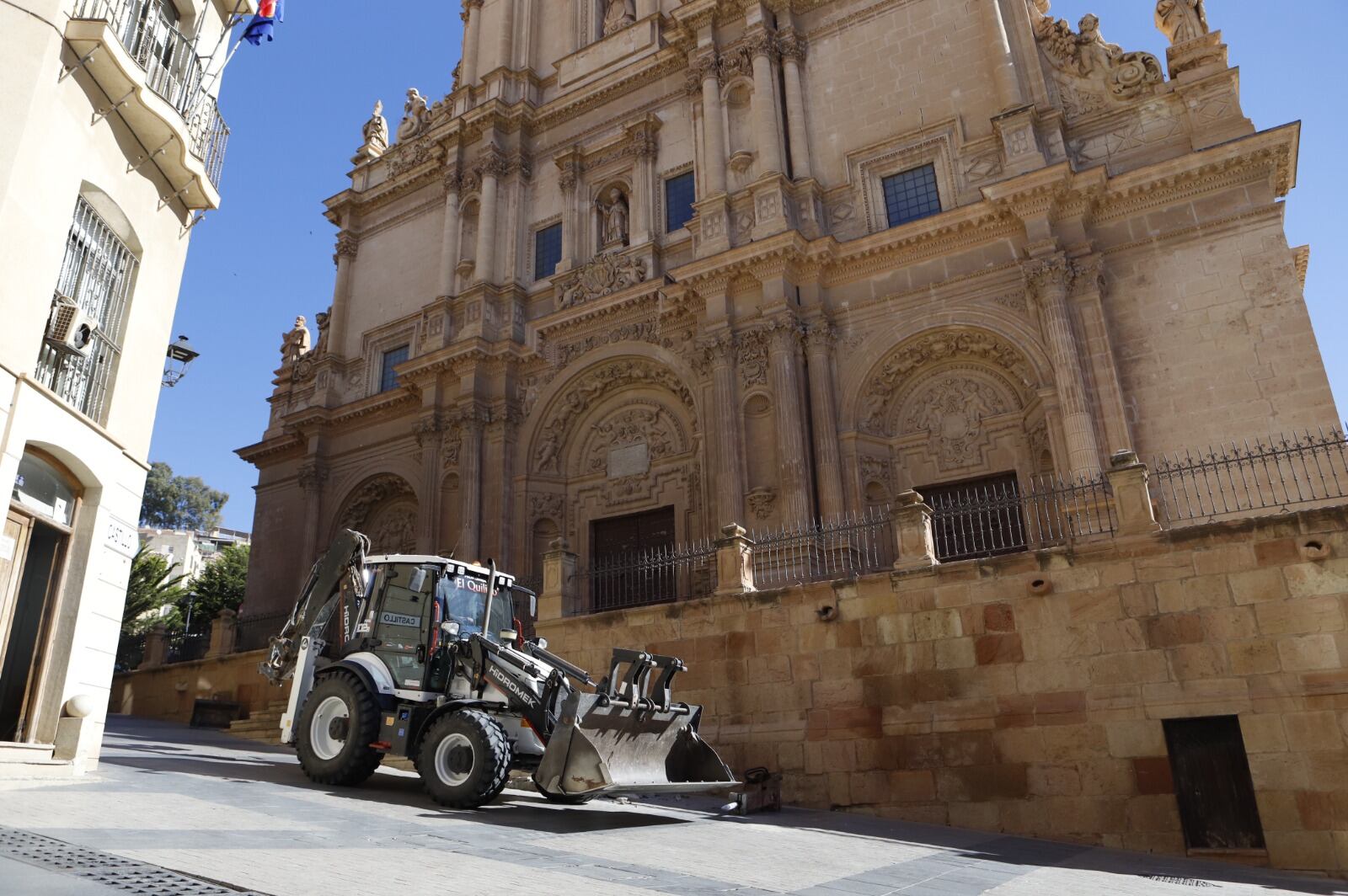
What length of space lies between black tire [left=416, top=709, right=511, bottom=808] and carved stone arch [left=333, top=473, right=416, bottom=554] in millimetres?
17290

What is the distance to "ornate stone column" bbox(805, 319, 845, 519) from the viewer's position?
59.0 ft

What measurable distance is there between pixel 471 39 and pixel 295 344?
11.8 meters

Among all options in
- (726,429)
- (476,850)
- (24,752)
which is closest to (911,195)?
(726,429)

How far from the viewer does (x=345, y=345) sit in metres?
29.0

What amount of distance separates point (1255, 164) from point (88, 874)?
19640mm

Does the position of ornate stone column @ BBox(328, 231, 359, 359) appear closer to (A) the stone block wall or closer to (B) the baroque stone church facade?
(B) the baroque stone church facade

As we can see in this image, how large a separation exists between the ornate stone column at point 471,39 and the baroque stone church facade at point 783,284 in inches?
6.1

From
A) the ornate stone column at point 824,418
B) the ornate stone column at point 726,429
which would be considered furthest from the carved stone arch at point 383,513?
the ornate stone column at point 824,418

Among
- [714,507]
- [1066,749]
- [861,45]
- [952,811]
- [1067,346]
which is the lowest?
[952,811]

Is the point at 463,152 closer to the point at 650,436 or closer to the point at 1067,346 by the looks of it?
the point at 650,436

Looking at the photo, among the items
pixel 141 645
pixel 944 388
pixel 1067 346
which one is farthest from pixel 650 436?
pixel 141 645

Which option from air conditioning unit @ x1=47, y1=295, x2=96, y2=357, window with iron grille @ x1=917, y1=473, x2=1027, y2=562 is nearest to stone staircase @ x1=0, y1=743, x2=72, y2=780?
air conditioning unit @ x1=47, y1=295, x2=96, y2=357

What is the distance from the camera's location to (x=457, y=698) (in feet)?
31.9

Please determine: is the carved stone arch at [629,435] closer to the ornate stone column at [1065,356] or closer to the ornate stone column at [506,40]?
the ornate stone column at [1065,356]
